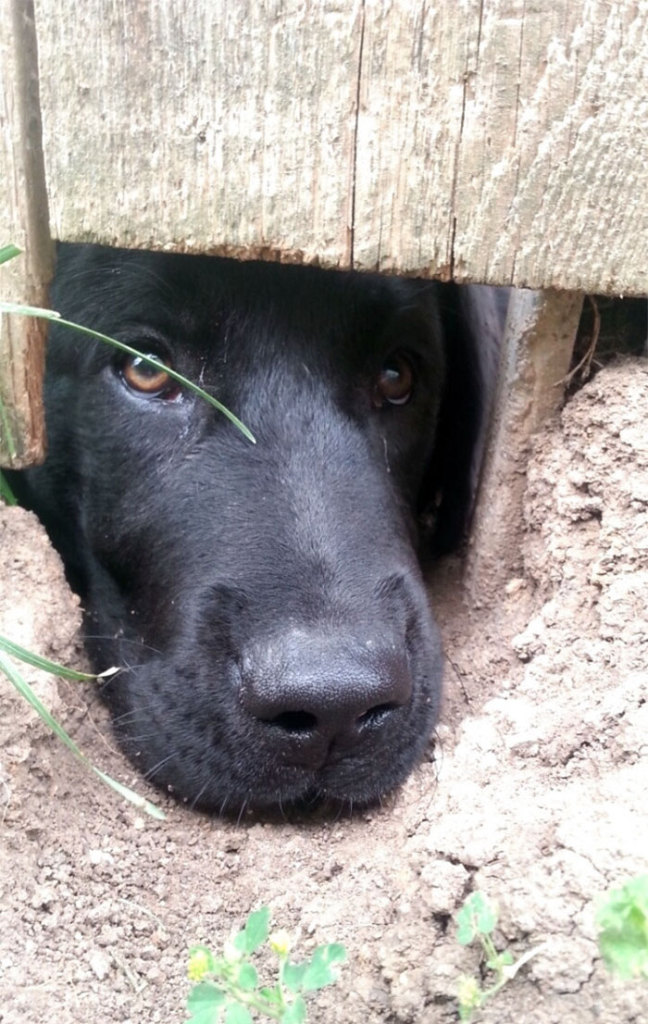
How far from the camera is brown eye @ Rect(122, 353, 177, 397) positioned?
2.54 meters

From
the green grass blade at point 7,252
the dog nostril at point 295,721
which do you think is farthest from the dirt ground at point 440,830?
the green grass blade at point 7,252

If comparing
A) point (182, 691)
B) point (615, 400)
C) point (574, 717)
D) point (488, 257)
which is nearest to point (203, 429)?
point (182, 691)

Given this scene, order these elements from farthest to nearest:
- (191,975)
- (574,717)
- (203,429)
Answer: (203,429), (574,717), (191,975)

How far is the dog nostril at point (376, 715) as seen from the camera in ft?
6.88

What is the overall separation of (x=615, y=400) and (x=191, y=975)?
5.11 feet

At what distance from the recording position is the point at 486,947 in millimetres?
1385

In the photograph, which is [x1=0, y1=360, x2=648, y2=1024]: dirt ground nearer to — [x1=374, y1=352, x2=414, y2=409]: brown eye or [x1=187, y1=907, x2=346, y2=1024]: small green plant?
[x1=187, y1=907, x2=346, y2=1024]: small green plant

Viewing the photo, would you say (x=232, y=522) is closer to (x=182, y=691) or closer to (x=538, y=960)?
(x=182, y=691)

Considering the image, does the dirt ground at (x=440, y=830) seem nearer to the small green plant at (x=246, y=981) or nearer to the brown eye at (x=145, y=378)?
the small green plant at (x=246, y=981)

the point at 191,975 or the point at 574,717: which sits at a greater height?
the point at 191,975

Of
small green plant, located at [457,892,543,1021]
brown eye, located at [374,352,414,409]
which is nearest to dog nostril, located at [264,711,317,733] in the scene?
small green plant, located at [457,892,543,1021]

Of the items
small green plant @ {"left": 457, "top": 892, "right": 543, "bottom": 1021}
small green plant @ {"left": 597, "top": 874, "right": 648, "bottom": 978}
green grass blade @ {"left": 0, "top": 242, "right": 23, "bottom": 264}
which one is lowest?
small green plant @ {"left": 457, "top": 892, "right": 543, "bottom": 1021}

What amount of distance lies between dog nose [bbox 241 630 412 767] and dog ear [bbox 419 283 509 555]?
997 millimetres

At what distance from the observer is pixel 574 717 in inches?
75.9
